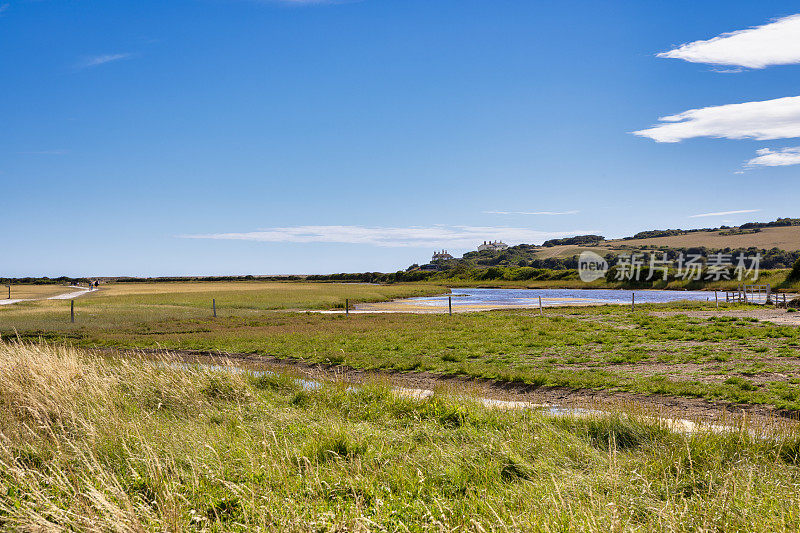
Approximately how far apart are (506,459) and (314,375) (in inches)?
380

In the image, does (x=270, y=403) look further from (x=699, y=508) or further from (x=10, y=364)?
(x=699, y=508)

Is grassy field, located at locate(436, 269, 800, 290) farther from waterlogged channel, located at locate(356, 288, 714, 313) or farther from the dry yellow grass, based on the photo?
the dry yellow grass

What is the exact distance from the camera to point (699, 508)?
5.32 m

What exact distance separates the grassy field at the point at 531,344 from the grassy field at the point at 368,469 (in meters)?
5.05

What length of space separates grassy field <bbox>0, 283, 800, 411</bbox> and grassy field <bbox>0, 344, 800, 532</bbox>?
5.05 meters

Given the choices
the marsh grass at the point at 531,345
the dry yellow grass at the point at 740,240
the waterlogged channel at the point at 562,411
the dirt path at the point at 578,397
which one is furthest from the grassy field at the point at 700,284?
the waterlogged channel at the point at 562,411

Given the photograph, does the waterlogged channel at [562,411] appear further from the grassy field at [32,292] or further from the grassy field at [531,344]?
the grassy field at [32,292]

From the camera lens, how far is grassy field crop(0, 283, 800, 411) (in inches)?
535

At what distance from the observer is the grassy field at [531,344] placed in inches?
535

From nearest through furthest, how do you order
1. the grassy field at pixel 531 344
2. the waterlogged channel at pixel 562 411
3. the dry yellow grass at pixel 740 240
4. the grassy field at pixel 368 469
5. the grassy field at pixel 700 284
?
the grassy field at pixel 368 469
the waterlogged channel at pixel 562 411
the grassy field at pixel 531 344
the grassy field at pixel 700 284
the dry yellow grass at pixel 740 240

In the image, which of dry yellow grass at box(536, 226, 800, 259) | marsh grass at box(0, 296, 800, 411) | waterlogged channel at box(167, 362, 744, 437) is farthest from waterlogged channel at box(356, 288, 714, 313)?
dry yellow grass at box(536, 226, 800, 259)

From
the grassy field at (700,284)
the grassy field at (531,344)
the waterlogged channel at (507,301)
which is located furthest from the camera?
the grassy field at (700,284)

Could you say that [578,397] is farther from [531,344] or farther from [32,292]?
[32,292]

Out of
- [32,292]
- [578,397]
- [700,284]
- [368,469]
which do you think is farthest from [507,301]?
[32,292]
